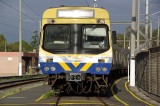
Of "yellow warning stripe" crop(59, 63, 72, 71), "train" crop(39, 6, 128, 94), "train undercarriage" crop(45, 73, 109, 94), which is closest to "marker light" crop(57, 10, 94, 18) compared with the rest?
"train" crop(39, 6, 128, 94)

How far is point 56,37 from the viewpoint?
11.9 meters

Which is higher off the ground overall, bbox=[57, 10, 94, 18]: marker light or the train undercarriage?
bbox=[57, 10, 94, 18]: marker light

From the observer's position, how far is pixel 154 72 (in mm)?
13555

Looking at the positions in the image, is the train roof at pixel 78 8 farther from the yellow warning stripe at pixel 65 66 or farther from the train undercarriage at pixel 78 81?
the train undercarriage at pixel 78 81

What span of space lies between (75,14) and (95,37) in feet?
4.29

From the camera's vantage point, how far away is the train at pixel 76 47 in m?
11.7

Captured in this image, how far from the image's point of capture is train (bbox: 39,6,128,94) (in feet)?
38.4

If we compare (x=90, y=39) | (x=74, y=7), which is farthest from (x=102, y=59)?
(x=74, y=7)

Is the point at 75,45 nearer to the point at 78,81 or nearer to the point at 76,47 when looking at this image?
the point at 76,47

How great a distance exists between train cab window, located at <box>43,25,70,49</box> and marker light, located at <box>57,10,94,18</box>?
490 millimetres

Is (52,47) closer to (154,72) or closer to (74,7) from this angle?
(74,7)

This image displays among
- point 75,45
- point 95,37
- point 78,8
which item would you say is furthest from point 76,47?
point 78,8

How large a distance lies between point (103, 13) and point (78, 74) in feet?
9.08

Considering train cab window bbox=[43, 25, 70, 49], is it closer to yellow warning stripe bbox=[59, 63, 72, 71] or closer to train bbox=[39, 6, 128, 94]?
train bbox=[39, 6, 128, 94]
